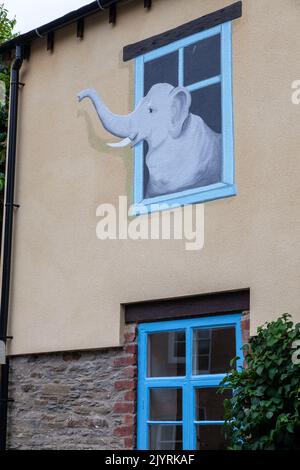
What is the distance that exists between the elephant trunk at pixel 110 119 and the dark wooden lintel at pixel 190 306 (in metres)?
1.79

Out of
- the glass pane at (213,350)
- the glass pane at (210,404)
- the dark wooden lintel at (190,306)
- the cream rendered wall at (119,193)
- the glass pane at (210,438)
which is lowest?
the glass pane at (210,438)

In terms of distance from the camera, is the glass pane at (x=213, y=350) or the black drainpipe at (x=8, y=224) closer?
the glass pane at (x=213, y=350)

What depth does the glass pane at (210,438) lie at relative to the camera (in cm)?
736

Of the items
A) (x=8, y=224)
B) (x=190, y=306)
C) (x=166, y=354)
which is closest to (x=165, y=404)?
(x=166, y=354)

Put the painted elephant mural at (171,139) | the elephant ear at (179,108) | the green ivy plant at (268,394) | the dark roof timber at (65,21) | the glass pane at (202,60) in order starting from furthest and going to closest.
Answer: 1. the dark roof timber at (65,21)
2. the elephant ear at (179,108)
3. the glass pane at (202,60)
4. the painted elephant mural at (171,139)
5. the green ivy plant at (268,394)

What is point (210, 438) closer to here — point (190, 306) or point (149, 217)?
point (190, 306)

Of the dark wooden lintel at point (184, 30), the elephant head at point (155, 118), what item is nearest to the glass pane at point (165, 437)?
the elephant head at point (155, 118)

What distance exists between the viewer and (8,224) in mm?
9727

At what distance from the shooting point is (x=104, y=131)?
9.02 meters

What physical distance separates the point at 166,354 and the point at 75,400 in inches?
47.2

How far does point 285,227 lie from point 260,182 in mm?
526

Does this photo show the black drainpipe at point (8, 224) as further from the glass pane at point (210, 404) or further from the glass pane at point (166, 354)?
the glass pane at point (210, 404)

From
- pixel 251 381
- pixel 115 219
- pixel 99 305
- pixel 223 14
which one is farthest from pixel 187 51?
pixel 251 381

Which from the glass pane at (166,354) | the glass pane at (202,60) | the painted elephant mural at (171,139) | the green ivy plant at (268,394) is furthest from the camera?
the glass pane at (202,60)
